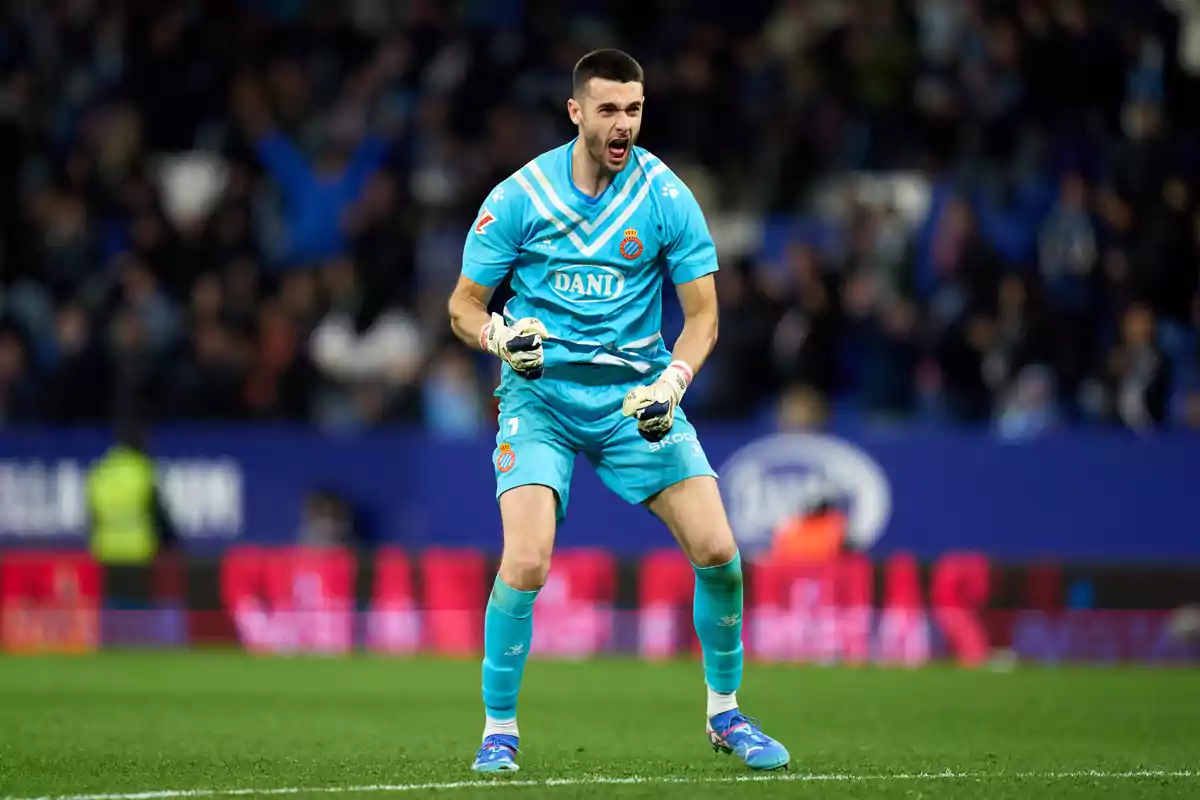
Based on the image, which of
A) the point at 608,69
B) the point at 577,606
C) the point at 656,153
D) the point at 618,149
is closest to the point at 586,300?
the point at 618,149

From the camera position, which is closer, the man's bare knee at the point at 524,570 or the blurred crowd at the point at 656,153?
the man's bare knee at the point at 524,570

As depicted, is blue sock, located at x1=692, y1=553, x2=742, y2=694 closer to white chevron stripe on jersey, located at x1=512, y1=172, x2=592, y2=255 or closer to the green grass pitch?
the green grass pitch

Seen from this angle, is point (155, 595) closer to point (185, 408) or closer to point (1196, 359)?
point (185, 408)

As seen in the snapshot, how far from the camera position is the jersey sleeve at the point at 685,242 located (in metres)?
7.38

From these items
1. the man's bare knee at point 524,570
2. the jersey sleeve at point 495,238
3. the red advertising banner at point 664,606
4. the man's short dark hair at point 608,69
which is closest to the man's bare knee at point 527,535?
the man's bare knee at point 524,570

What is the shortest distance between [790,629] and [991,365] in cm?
263

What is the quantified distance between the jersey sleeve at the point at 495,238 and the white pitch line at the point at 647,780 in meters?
1.84

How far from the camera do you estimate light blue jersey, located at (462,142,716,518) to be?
24.0 ft

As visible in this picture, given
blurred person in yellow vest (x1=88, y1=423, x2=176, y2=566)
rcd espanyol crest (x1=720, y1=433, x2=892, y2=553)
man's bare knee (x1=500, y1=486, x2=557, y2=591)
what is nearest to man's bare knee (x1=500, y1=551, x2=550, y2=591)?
man's bare knee (x1=500, y1=486, x2=557, y2=591)

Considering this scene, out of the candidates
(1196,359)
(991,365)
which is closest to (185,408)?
(991,365)

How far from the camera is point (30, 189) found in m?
19.5

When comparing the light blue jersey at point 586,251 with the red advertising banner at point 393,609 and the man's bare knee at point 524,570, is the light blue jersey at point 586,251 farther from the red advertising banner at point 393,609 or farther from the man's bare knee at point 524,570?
the red advertising banner at point 393,609

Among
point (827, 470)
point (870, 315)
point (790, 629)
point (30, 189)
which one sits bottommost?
point (790, 629)

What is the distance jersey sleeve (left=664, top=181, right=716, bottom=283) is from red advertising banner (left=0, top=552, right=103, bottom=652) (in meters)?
10.4
